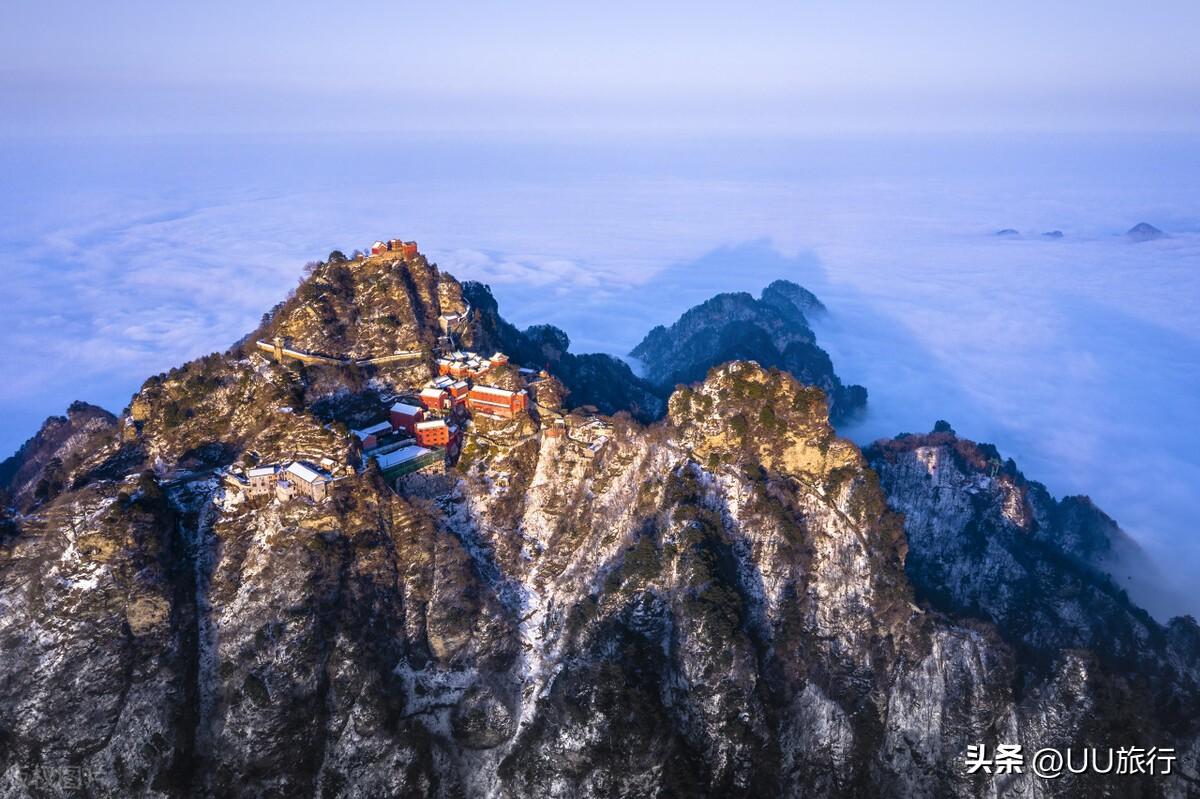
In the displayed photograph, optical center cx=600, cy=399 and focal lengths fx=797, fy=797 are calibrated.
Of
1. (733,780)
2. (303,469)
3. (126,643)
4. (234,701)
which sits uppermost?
(303,469)

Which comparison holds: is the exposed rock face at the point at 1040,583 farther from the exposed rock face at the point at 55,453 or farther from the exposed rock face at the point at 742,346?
the exposed rock face at the point at 55,453

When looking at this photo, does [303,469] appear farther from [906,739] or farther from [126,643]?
[906,739]

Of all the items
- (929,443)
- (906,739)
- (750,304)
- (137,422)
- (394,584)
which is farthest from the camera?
(750,304)

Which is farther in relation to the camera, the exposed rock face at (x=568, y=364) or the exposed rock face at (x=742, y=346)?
the exposed rock face at (x=742, y=346)

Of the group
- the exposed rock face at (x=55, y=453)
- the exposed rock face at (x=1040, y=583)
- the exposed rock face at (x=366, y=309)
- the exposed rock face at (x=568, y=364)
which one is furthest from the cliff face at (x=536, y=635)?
the exposed rock face at (x=568, y=364)

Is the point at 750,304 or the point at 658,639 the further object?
the point at 750,304

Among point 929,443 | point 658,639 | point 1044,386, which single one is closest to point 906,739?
point 658,639

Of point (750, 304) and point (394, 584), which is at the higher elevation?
point (750, 304)
